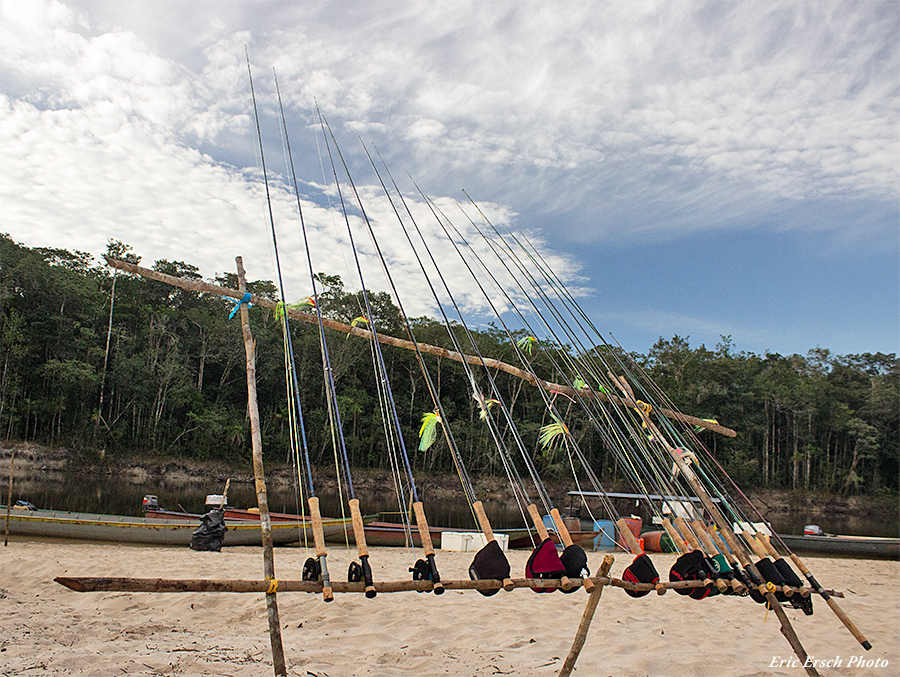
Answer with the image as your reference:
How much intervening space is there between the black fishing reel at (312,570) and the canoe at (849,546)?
1464cm

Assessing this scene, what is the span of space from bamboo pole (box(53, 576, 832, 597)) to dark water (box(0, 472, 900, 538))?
783cm

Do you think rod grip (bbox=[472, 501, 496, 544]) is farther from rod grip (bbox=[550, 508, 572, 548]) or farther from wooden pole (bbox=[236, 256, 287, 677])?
wooden pole (bbox=[236, 256, 287, 677])

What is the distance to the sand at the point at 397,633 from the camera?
13.0 ft

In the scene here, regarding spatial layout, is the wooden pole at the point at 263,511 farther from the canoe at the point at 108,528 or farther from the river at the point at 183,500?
the canoe at the point at 108,528

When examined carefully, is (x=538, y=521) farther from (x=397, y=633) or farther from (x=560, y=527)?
(x=397, y=633)

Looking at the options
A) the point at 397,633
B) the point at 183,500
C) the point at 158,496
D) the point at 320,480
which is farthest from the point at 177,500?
the point at 397,633

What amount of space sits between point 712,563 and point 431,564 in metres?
1.91

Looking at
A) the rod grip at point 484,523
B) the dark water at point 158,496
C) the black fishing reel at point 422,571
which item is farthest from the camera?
the dark water at point 158,496

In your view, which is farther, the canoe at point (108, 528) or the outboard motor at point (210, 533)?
the canoe at point (108, 528)

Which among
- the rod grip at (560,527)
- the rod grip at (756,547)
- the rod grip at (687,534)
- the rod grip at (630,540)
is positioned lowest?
the rod grip at (756,547)

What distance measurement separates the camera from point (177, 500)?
20016 millimetres

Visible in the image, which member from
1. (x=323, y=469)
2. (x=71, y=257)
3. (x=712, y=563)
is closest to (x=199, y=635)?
(x=712, y=563)

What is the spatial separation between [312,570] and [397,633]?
7.58 feet

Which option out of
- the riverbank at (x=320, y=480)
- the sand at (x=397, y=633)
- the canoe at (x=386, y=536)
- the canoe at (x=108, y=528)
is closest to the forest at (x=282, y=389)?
the riverbank at (x=320, y=480)
